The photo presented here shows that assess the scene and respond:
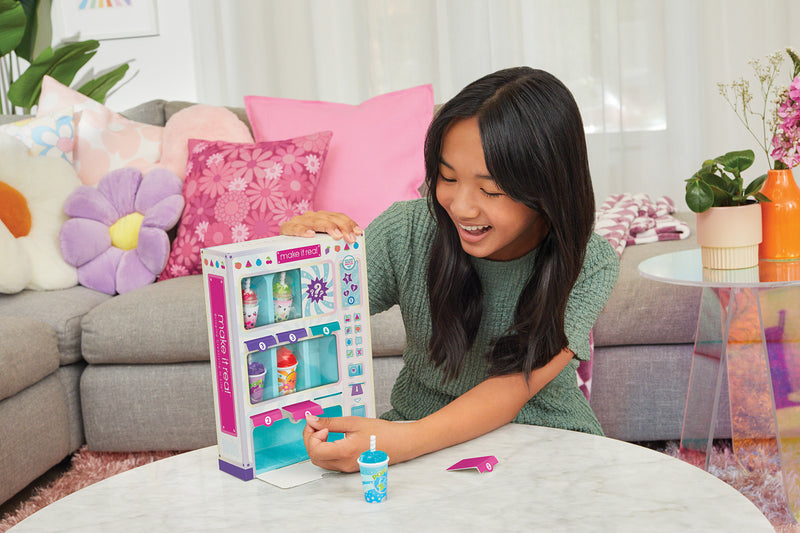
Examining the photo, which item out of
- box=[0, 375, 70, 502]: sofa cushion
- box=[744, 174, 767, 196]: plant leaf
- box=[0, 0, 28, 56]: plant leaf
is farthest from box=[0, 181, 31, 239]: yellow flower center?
box=[744, 174, 767, 196]: plant leaf

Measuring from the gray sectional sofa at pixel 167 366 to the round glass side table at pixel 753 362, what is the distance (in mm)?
272

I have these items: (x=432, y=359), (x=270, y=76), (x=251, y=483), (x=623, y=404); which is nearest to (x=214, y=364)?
(x=251, y=483)

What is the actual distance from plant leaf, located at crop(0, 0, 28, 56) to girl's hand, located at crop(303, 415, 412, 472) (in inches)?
107

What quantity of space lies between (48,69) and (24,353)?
171cm

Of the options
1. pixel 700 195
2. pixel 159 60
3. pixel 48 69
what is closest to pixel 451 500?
pixel 700 195

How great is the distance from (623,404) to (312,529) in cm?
132

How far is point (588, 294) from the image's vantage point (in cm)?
117

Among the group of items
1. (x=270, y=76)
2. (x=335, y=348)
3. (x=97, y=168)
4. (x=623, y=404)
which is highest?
(x=270, y=76)

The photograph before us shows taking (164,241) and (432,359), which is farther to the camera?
(164,241)

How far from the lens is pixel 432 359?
1212mm

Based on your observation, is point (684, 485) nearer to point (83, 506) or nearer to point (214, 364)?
point (214, 364)

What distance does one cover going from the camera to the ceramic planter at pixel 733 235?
1615 mm

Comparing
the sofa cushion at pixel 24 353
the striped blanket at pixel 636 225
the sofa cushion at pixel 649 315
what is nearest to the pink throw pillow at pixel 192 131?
the sofa cushion at pixel 24 353

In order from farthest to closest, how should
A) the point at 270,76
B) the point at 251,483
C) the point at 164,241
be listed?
the point at 270,76 → the point at 164,241 → the point at 251,483
